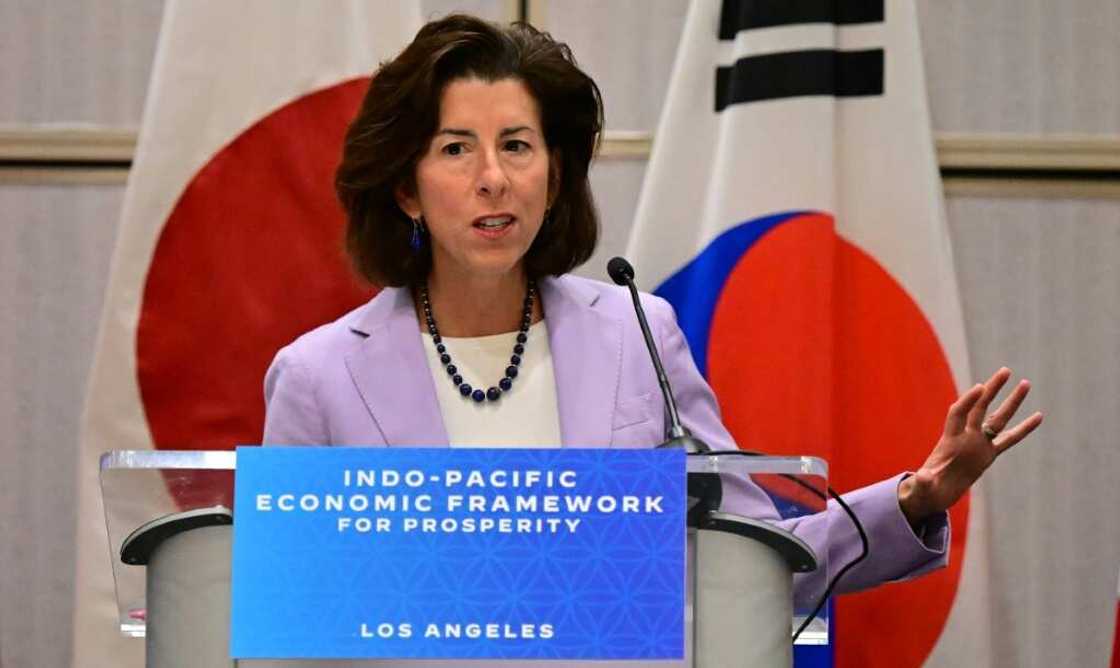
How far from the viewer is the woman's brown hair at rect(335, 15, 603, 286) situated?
2.16 meters

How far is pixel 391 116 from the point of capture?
2168 millimetres

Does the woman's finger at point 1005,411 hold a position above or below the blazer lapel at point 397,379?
below

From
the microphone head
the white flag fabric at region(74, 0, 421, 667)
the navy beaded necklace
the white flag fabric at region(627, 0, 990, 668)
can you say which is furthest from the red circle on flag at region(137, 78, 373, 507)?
the microphone head

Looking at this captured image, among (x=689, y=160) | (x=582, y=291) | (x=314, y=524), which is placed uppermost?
(x=689, y=160)

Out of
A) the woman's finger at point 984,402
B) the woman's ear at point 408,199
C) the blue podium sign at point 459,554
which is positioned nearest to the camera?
the blue podium sign at point 459,554

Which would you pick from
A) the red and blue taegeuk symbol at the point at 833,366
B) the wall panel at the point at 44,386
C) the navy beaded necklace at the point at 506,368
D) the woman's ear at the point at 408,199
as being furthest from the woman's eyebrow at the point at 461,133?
the wall panel at the point at 44,386

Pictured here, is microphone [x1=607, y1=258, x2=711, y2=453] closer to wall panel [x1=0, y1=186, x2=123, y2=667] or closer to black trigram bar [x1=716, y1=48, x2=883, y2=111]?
black trigram bar [x1=716, y1=48, x2=883, y2=111]

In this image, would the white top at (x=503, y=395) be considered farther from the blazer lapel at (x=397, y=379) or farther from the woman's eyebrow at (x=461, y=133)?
the woman's eyebrow at (x=461, y=133)

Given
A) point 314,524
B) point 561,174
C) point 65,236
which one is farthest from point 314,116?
point 314,524

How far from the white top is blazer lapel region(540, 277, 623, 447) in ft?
0.10

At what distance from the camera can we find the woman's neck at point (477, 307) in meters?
2.27

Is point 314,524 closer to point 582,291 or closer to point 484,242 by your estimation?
point 484,242

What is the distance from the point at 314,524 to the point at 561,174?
1.02m

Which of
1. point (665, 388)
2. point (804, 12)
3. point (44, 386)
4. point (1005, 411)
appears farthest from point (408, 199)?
point (44, 386)
